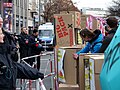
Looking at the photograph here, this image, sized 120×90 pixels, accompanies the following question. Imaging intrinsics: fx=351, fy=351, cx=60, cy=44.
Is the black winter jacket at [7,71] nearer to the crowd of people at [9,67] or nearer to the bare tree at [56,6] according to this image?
the crowd of people at [9,67]

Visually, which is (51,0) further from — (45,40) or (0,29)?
(0,29)

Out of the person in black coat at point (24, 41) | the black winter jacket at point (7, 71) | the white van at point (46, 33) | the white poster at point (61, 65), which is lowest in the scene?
the white van at point (46, 33)

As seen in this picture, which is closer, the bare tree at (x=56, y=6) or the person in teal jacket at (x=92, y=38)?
the person in teal jacket at (x=92, y=38)

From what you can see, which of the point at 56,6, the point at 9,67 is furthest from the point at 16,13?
the point at 9,67

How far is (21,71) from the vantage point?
452 centimetres

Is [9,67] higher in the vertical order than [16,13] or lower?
higher

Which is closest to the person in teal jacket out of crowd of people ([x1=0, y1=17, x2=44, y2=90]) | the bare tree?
crowd of people ([x1=0, y1=17, x2=44, y2=90])

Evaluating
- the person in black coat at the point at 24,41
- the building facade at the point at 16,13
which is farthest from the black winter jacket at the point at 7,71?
the building facade at the point at 16,13

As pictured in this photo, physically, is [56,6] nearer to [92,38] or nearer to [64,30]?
[64,30]

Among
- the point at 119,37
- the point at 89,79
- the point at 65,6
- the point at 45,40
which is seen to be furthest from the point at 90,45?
the point at 65,6

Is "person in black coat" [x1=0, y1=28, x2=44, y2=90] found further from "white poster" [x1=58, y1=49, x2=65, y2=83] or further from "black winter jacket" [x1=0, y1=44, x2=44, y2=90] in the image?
"white poster" [x1=58, y1=49, x2=65, y2=83]

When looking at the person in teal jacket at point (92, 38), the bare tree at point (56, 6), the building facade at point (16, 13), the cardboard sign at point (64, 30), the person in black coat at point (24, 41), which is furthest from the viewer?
the bare tree at point (56, 6)

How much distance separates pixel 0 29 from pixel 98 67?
4.24 ft

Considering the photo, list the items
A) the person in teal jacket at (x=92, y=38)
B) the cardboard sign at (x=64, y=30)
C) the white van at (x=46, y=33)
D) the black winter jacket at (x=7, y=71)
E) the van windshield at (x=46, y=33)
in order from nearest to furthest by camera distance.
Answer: the black winter jacket at (x=7, y=71) < the person in teal jacket at (x=92, y=38) < the cardboard sign at (x=64, y=30) < the white van at (x=46, y=33) < the van windshield at (x=46, y=33)
